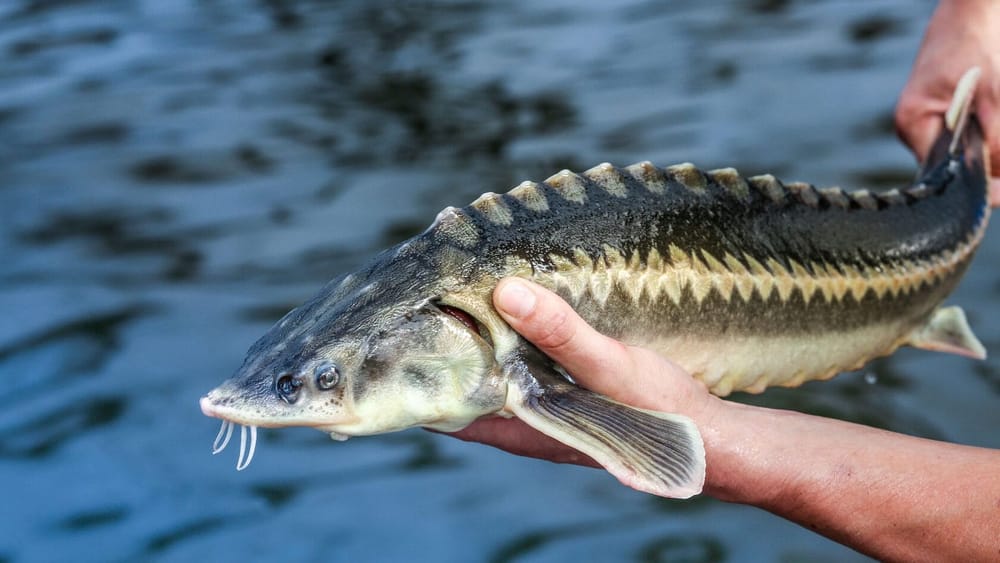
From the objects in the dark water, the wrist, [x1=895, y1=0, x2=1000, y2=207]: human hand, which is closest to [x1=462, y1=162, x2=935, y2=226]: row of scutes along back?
the wrist

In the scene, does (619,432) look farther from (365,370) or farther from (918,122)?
(918,122)

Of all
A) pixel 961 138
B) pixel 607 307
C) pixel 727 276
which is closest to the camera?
pixel 607 307

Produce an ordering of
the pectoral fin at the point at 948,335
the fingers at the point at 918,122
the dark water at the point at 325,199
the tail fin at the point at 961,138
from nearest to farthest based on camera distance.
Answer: the pectoral fin at the point at 948,335, the tail fin at the point at 961,138, the fingers at the point at 918,122, the dark water at the point at 325,199

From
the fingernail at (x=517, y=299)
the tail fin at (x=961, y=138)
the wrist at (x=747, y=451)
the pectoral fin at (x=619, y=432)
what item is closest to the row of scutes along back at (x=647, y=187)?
the fingernail at (x=517, y=299)

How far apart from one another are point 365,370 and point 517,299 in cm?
25

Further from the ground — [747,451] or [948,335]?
[747,451]

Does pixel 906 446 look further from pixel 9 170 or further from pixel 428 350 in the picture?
pixel 9 170

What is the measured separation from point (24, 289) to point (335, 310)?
10.9 ft

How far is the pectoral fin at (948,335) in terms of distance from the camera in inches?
106

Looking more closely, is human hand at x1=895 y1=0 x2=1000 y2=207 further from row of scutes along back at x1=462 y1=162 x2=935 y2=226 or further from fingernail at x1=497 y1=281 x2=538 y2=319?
fingernail at x1=497 y1=281 x2=538 y2=319

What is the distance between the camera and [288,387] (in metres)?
1.75

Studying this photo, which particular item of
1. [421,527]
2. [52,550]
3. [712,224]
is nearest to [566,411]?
[712,224]

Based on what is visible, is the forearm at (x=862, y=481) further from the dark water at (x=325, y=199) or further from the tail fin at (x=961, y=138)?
the dark water at (x=325, y=199)

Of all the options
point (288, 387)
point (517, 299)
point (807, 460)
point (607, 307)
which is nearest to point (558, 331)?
point (517, 299)
